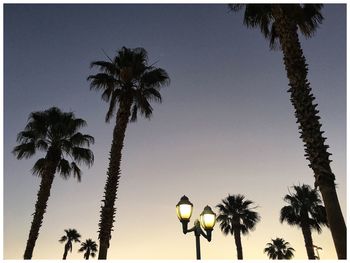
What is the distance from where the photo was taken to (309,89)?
9.06m

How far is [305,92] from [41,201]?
1504 centimetres

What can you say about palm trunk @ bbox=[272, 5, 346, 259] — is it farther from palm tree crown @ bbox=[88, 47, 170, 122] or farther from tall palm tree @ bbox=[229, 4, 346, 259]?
palm tree crown @ bbox=[88, 47, 170, 122]

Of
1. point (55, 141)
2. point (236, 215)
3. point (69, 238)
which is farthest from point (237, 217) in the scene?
point (69, 238)

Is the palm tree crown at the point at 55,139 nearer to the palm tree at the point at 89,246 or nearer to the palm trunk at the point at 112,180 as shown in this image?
the palm trunk at the point at 112,180

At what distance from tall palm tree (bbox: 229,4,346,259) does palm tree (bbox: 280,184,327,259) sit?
20.7 metres

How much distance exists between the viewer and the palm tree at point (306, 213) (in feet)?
94.4

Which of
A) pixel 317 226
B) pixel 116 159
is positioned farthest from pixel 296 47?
pixel 317 226

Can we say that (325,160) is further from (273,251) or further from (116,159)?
(273,251)

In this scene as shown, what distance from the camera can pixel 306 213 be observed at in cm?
2989

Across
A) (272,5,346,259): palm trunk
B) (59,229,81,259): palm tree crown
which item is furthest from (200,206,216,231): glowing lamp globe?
(59,229,81,259): palm tree crown

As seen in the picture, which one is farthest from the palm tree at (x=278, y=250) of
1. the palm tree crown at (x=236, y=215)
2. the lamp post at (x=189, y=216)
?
the lamp post at (x=189, y=216)

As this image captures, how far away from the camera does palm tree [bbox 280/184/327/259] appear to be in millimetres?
28766

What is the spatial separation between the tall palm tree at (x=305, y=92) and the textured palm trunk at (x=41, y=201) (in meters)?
13.2

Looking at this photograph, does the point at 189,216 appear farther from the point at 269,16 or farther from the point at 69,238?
the point at 69,238
